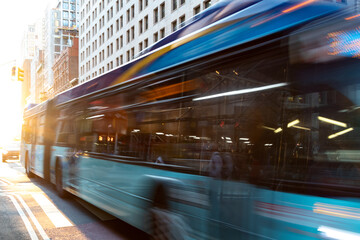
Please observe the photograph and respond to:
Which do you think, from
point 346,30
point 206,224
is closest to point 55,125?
point 206,224

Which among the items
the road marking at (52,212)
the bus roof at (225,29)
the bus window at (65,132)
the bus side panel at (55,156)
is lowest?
the road marking at (52,212)

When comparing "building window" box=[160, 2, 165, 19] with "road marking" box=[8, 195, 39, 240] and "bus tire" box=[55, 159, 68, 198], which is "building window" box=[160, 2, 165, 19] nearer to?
"bus tire" box=[55, 159, 68, 198]

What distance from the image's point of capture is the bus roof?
9.85 feet

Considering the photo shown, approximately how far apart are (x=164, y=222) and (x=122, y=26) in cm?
4969

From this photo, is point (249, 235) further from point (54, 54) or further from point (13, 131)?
point (13, 131)

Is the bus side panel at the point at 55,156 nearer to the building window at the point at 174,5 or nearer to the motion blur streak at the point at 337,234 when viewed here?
the motion blur streak at the point at 337,234

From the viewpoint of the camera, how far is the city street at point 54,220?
6578 millimetres

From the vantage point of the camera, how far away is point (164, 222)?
4.89m

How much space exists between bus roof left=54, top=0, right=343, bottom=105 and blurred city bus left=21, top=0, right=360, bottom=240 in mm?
14

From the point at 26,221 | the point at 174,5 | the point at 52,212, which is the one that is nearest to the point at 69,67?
the point at 174,5

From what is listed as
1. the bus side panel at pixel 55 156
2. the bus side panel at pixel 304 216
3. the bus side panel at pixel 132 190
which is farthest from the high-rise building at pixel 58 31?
the bus side panel at pixel 304 216

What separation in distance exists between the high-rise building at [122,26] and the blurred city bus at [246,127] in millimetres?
25199

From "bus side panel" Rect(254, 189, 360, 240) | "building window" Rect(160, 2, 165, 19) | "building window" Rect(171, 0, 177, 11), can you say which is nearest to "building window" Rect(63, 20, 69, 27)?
"building window" Rect(160, 2, 165, 19)

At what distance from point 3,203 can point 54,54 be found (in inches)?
3977
